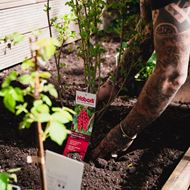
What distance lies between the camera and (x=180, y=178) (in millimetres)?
1783

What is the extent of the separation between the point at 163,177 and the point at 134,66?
679 millimetres

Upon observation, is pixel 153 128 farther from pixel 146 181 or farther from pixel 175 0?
pixel 175 0

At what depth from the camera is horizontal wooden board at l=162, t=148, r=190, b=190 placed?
1727 mm

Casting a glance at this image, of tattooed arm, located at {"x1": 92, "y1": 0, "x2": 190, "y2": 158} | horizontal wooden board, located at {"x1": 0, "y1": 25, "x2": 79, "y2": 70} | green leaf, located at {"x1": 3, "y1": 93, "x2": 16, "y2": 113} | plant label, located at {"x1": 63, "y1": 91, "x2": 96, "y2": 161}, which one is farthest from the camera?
horizontal wooden board, located at {"x1": 0, "y1": 25, "x2": 79, "y2": 70}

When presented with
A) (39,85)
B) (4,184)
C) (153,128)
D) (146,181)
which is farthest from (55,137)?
(153,128)

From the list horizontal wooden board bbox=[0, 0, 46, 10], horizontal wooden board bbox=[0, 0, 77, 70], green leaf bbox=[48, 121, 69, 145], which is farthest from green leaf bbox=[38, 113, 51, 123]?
horizontal wooden board bbox=[0, 0, 46, 10]

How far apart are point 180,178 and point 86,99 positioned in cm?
66

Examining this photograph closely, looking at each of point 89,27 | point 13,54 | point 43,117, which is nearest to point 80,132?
point 89,27

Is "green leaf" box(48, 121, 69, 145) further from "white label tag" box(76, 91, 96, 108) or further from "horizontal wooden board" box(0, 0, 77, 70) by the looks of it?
"horizontal wooden board" box(0, 0, 77, 70)

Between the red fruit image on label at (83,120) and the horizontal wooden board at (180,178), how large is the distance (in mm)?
555

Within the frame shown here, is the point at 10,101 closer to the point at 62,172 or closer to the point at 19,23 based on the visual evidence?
the point at 62,172

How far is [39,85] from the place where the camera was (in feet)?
3.04

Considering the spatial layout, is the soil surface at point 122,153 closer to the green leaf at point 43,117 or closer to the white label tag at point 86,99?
the white label tag at point 86,99

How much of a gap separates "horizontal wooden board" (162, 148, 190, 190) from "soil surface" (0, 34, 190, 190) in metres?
0.11
